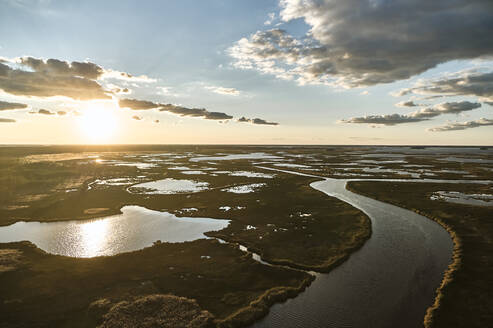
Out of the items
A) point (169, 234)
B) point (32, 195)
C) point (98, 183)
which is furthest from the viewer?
point (98, 183)

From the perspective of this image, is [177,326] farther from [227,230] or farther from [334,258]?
[227,230]

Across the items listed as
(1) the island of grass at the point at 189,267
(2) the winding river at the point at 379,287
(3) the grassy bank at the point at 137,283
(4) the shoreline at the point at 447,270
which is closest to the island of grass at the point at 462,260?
(4) the shoreline at the point at 447,270

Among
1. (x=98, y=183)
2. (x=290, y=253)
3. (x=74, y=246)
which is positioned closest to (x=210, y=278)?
(x=290, y=253)

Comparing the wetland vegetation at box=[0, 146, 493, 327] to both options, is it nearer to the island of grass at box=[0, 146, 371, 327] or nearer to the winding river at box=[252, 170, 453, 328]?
the island of grass at box=[0, 146, 371, 327]

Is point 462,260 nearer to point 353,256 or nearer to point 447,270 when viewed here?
point 447,270

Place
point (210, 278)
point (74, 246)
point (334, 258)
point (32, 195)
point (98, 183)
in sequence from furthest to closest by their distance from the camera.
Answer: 1. point (98, 183)
2. point (32, 195)
3. point (74, 246)
4. point (334, 258)
5. point (210, 278)

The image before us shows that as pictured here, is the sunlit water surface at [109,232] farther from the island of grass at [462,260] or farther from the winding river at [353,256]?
the island of grass at [462,260]
